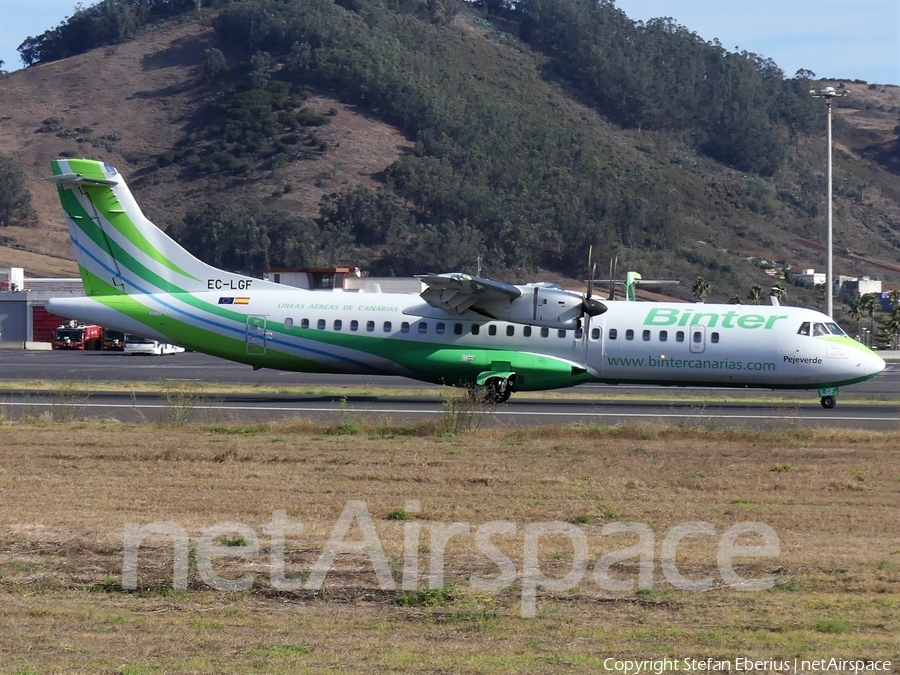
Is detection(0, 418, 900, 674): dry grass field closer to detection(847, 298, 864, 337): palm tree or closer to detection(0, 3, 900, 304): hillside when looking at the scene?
detection(847, 298, 864, 337): palm tree

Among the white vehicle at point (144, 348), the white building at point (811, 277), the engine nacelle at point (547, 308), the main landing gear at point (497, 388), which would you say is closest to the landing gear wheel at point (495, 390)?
the main landing gear at point (497, 388)

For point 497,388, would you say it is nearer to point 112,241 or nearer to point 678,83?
point 112,241

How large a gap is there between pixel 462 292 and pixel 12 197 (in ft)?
356

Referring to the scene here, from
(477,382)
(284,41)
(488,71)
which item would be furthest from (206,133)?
(477,382)

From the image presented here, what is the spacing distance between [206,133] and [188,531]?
130950 mm

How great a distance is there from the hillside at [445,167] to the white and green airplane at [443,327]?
7473cm

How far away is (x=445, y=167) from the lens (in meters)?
121

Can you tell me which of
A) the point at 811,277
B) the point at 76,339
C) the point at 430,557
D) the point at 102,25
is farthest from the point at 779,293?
the point at 102,25

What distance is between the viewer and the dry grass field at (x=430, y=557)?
306 inches

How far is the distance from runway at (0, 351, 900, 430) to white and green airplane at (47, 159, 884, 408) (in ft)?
3.27

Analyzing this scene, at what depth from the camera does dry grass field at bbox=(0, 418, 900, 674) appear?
25.5ft

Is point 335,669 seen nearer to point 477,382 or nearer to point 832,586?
point 832,586

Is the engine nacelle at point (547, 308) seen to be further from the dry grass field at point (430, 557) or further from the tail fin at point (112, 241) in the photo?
the dry grass field at point (430, 557)

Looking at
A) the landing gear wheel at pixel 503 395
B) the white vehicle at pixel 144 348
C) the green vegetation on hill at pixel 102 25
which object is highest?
the green vegetation on hill at pixel 102 25
